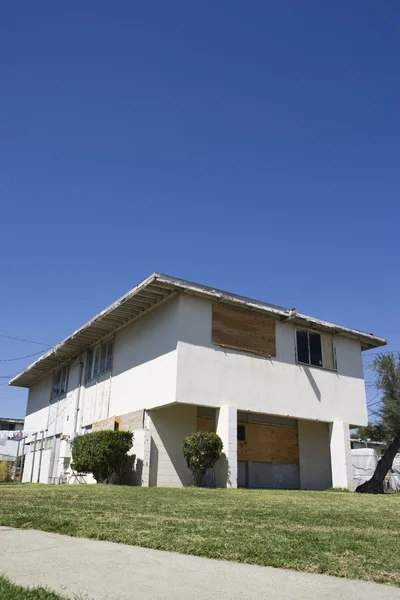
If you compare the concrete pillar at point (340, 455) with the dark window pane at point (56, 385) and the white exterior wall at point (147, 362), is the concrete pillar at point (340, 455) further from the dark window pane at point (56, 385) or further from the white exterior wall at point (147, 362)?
the dark window pane at point (56, 385)

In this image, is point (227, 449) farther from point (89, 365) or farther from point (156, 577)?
point (156, 577)

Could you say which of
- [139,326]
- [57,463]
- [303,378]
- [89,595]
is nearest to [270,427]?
[303,378]

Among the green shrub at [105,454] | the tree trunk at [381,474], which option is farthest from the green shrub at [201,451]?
the tree trunk at [381,474]

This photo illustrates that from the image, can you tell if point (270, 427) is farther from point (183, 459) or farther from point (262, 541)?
point (262, 541)

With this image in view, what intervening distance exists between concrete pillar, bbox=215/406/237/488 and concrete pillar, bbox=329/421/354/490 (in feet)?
16.1

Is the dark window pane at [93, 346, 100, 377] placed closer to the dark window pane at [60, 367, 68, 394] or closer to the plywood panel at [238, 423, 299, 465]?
the dark window pane at [60, 367, 68, 394]

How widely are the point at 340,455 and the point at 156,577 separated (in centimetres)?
1812

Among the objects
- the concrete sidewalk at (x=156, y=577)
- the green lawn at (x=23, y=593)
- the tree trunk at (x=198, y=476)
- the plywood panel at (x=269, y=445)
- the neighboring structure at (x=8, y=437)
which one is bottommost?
the green lawn at (x=23, y=593)

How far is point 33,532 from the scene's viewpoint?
5.14 m

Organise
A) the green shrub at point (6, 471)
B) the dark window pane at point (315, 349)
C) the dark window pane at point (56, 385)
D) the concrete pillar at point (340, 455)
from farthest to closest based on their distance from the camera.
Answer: the green shrub at point (6, 471)
the dark window pane at point (56, 385)
the dark window pane at point (315, 349)
the concrete pillar at point (340, 455)

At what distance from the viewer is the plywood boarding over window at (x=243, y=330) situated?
1792cm

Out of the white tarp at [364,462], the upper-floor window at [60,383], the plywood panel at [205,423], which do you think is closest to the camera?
the plywood panel at [205,423]

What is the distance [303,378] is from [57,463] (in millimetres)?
13062

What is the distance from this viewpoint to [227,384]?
17.6 m
